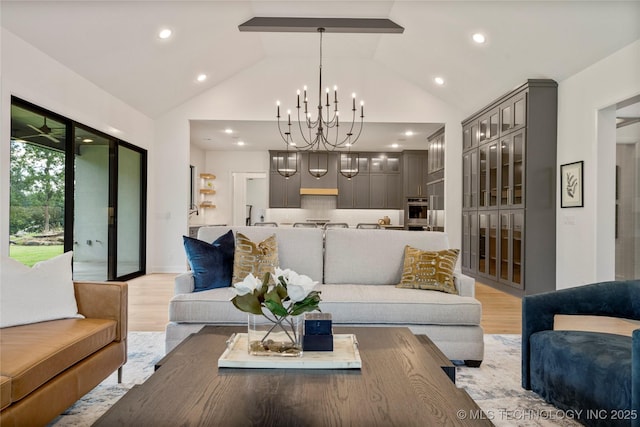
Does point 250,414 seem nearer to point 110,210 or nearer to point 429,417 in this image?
point 429,417

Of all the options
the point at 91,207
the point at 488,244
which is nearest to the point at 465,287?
the point at 488,244

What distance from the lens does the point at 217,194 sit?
36.9 feet

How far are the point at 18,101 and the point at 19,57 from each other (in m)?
0.43

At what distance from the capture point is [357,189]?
10.9 m

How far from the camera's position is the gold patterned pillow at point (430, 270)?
3.25 meters

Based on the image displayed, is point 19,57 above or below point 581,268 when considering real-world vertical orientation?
above

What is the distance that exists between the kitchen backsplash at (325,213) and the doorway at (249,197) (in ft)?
1.67

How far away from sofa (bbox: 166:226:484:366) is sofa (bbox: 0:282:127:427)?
511 millimetres

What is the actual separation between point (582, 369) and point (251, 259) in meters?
2.18

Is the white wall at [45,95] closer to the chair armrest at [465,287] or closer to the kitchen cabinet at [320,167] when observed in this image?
the chair armrest at [465,287]

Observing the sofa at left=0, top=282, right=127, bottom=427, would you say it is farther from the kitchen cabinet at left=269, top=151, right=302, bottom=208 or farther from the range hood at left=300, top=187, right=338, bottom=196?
the kitchen cabinet at left=269, top=151, right=302, bottom=208

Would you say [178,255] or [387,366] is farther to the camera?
[178,255]

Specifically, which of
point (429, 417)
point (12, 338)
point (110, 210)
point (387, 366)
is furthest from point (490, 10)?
point (110, 210)

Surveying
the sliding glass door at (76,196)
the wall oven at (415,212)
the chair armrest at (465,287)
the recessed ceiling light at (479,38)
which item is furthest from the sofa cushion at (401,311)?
the wall oven at (415,212)
